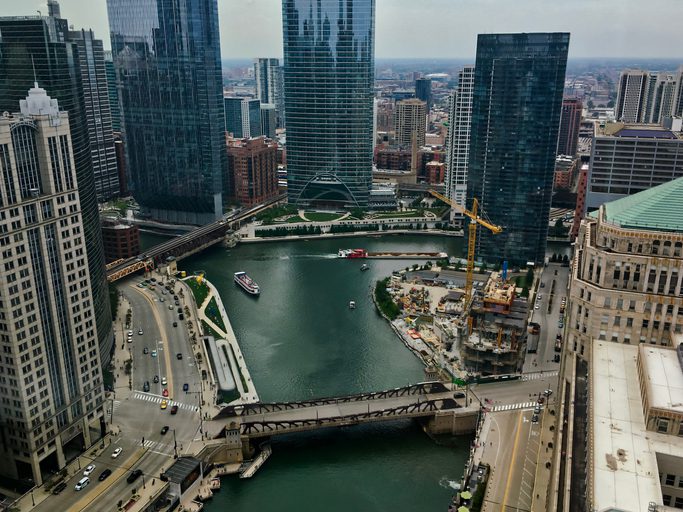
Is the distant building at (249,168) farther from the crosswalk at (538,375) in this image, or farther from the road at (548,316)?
the crosswalk at (538,375)

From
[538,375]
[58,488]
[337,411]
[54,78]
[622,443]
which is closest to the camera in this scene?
[622,443]

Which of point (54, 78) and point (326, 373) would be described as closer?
point (54, 78)

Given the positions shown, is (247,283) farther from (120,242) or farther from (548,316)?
(548,316)

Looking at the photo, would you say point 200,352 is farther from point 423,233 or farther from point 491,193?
point 423,233

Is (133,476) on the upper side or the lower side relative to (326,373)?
upper

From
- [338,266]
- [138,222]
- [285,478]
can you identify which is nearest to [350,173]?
[338,266]

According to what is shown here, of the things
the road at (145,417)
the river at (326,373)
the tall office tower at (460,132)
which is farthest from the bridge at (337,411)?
the tall office tower at (460,132)

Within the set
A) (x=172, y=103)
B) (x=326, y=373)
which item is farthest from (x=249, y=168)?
(x=326, y=373)

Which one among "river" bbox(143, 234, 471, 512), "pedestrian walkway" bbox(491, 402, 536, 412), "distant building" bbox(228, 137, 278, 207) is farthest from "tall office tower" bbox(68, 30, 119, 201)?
"pedestrian walkway" bbox(491, 402, 536, 412)
